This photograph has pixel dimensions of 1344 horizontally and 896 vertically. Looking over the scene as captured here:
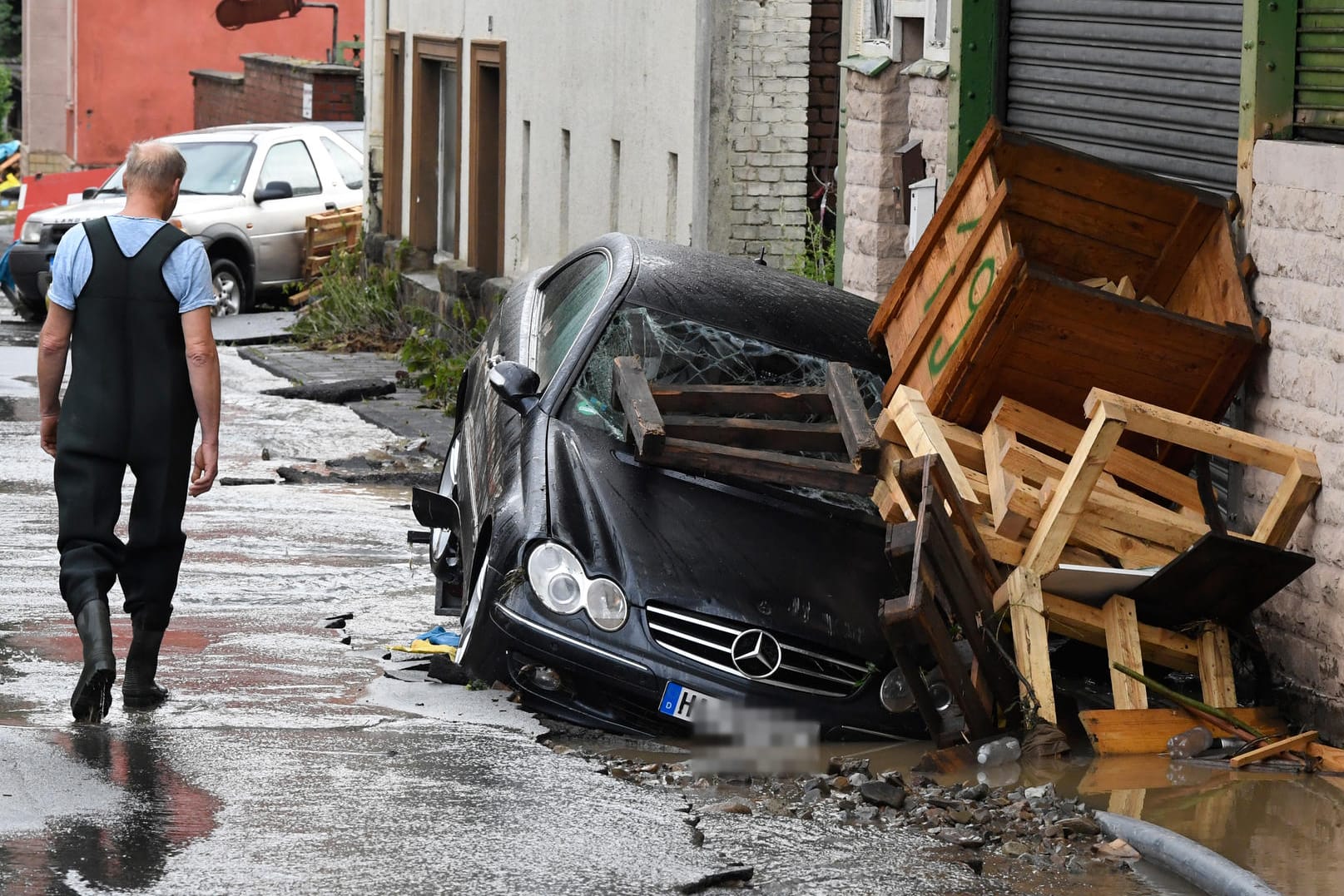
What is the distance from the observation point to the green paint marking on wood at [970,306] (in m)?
7.13

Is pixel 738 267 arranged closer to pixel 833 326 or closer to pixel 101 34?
pixel 833 326

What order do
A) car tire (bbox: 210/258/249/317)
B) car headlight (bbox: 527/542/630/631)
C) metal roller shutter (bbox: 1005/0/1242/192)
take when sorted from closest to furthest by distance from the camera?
car headlight (bbox: 527/542/630/631)
metal roller shutter (bbox: 1005/0/1242/192)
car tire (bbox: 210/258/249/317)

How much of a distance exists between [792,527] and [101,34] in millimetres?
35380

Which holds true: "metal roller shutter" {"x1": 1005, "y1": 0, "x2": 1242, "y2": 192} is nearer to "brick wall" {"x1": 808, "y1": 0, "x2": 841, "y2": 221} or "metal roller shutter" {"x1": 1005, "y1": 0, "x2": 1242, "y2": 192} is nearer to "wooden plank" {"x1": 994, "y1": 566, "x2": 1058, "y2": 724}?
"wooden plank" {"x1": 994, "y1": 566, "x2": 1058, "y2": 724}

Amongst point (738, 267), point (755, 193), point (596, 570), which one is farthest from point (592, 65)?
point (596, 570)

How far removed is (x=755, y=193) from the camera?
511 inches

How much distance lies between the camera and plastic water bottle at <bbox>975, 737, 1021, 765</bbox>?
603 centimetres

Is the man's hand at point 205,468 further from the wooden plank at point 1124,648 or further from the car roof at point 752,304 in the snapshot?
the wooden plank at point 1124,648

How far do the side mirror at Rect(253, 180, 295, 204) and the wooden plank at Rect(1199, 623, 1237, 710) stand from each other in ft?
52.5

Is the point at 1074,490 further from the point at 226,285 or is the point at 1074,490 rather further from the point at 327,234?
the point at 327,234

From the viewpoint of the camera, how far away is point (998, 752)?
6039mm

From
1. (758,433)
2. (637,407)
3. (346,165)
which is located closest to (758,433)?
(758,433)

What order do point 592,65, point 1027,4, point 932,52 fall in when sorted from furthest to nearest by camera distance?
point 592,65 → point 932,52 → point 1027,4

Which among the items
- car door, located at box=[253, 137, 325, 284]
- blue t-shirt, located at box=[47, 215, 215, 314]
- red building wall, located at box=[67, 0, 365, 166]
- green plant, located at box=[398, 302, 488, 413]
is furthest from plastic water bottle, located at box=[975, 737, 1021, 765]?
red building wall, located at box=[67, 0, 365, 166]
